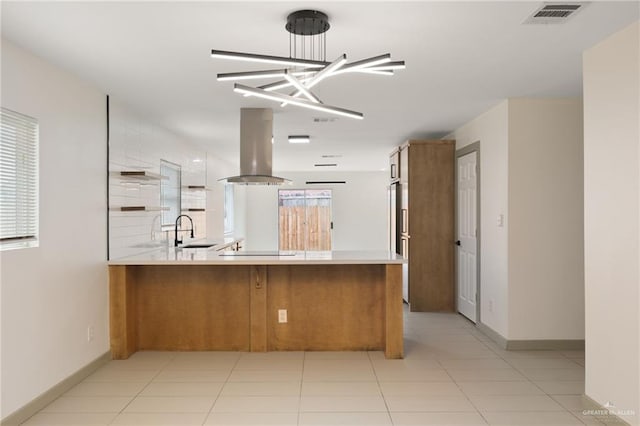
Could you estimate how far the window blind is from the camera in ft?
9.23

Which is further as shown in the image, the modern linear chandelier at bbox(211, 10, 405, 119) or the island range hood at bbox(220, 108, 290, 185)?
the island range hood at bbox(220, 108, 290, 185)

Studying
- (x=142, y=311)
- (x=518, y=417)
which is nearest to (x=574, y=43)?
(x=518, y=417)

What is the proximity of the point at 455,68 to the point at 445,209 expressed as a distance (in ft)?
9.70

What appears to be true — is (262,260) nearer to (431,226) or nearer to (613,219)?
(613,219)

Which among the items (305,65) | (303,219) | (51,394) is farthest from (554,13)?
(303,219)

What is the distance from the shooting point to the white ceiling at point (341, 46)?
2.48 metres

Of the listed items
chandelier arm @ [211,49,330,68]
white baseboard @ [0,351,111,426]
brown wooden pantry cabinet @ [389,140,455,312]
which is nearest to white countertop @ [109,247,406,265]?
white baseboard @ [0,351,111,426]

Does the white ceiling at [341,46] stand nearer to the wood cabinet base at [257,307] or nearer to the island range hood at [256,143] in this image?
the island range hood at [256,143]

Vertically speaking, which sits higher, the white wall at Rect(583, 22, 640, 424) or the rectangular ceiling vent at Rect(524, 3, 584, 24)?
the rectangular ceiling vent at Rect(524, 3, 584, 24)

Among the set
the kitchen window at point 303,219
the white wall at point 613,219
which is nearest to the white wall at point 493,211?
the white wall at point 613,219

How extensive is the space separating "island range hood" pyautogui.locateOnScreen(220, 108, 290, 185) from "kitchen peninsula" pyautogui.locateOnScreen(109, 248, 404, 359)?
0.85m

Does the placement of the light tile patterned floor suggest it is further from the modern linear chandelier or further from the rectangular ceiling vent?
the rectangular ceiling vent

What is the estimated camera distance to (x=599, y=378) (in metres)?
2.93

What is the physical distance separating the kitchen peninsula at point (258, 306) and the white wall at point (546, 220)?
1273mm
